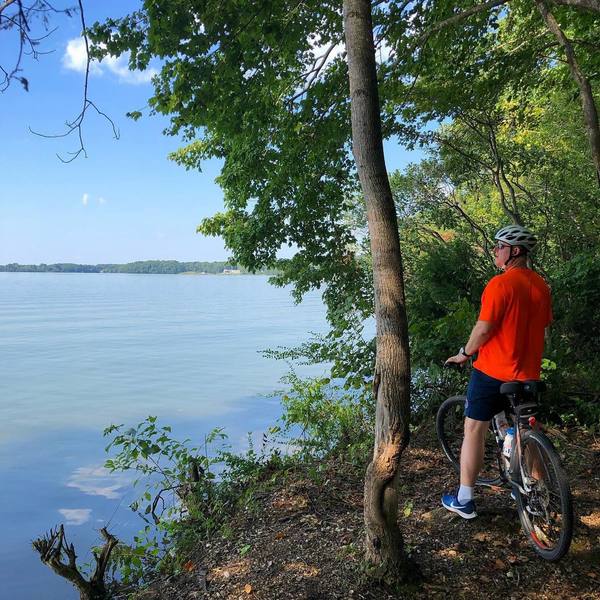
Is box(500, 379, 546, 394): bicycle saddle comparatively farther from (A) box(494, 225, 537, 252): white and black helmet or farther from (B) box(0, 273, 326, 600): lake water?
(B) box(0, 273, 326, 600): lake water

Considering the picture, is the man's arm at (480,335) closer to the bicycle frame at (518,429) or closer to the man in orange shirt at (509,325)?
the man in orange shirt at (509,325)

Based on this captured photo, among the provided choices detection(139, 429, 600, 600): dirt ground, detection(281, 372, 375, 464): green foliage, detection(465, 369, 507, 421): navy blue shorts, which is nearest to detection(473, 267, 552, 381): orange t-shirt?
detection(465, 369, 507, 421): navy blue shorts

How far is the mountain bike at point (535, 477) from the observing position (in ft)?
9.21

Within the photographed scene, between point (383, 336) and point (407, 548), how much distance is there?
1.40 metres

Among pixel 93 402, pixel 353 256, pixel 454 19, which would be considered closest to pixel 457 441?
pixel 454 19

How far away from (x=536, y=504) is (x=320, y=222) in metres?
6.34

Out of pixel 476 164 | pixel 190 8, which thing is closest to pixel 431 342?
pixel 190 8

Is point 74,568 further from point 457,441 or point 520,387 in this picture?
point 520,387

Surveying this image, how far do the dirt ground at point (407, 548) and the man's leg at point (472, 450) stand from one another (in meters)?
0.30

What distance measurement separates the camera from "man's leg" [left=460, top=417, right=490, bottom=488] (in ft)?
11.1

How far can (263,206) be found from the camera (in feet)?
26.2

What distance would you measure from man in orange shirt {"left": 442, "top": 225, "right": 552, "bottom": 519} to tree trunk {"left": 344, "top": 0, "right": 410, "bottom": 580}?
2.46 ft

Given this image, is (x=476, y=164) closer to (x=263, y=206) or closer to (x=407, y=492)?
(x=263, y=206)

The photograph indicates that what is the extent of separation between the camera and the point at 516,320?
10.3 ft
